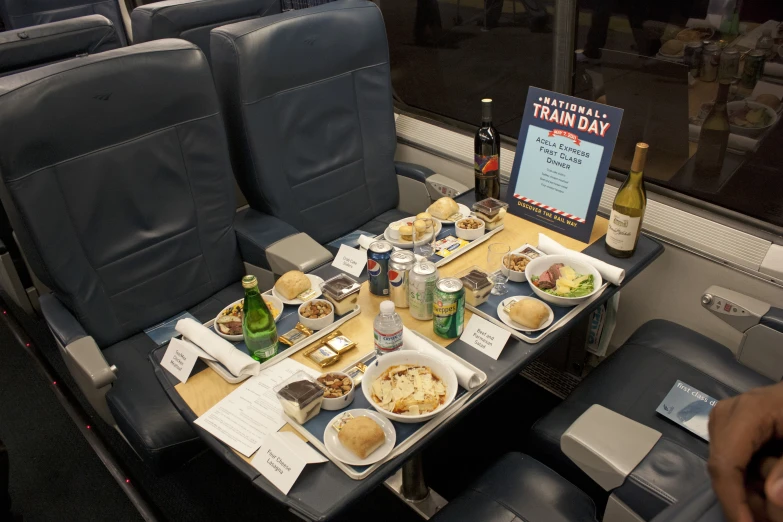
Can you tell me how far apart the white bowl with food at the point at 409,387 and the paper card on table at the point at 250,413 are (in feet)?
0.58

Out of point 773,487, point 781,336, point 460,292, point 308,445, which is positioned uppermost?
point 773,487

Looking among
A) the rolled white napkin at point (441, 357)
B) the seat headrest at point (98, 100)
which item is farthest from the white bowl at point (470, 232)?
the seat headrest at point (98, 100)

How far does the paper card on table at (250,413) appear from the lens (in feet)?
4.39

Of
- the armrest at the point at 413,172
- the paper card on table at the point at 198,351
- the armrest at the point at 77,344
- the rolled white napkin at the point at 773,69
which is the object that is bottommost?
the armrest at the point at 77,344

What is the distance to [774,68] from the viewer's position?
2.68 metres

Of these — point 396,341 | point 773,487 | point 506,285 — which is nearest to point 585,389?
point 506,285

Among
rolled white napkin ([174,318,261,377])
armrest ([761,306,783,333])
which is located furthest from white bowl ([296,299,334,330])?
armrest ([761,306,783,333])

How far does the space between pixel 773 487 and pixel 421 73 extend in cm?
668

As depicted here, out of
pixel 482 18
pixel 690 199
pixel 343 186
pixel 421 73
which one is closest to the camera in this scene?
pixel 690 199

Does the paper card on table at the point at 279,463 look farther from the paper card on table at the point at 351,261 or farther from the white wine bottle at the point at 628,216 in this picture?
the white wine bottle at the point at 628,216

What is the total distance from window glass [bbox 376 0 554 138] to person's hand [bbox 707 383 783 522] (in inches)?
200

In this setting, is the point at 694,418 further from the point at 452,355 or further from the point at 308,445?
the point at 308,445

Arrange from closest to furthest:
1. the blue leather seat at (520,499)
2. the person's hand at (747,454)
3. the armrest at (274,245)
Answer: the person's hand at (747,454), the blue leather seat at (520,499), the armrest at (274,245)

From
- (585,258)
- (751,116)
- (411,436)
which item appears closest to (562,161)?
(585,258)
